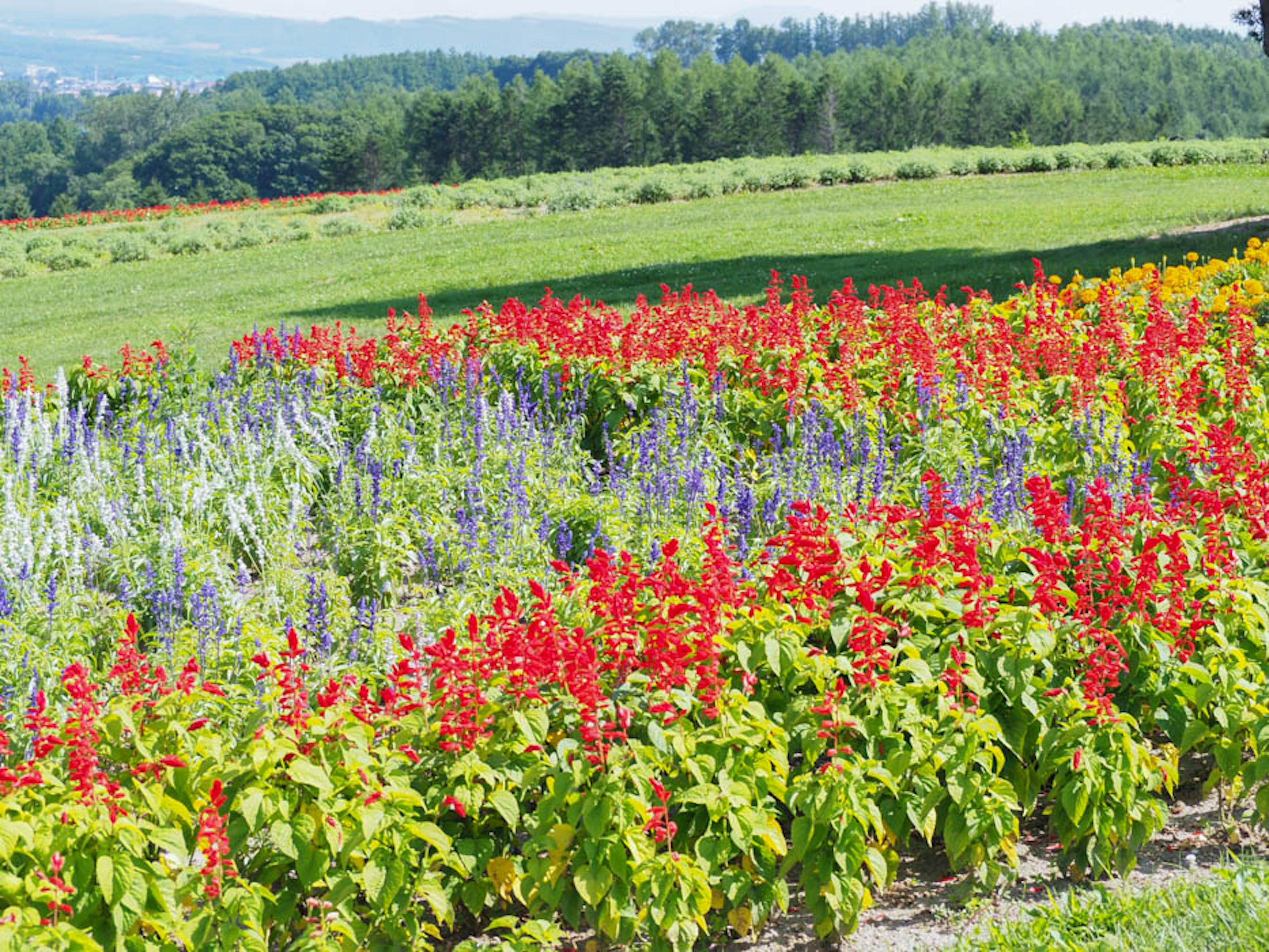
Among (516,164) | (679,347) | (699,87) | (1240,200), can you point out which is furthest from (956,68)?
(679,347)

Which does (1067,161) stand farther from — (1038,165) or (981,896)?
(981,896)

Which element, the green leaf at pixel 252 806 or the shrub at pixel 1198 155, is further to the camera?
the shrub at pixel 1198 155

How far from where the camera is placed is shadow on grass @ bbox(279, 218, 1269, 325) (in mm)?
15461

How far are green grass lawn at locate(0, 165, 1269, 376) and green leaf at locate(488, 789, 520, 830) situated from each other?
6326mm

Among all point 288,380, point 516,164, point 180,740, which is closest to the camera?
point 180,740

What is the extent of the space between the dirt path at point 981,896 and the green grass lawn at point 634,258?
6683 mm

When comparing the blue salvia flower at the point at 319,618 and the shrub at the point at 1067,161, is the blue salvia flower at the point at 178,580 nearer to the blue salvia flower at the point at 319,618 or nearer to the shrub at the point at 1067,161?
the blue salvia flower at the point at 319,618

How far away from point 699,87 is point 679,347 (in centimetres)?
7723

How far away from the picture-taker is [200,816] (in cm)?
302

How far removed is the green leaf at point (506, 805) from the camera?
130 inches

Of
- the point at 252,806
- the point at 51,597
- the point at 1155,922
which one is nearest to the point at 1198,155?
the point at 1155,922

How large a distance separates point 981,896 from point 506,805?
1517mm

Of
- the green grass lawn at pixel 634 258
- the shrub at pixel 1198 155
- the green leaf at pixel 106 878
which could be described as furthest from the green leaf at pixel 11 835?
the shrub at pixel 1198 155

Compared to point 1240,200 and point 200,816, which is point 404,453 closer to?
point 200,816
